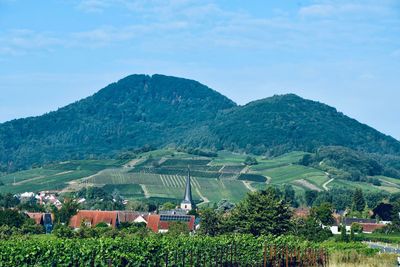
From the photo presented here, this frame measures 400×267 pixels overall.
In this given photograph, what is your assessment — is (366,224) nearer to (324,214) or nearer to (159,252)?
(324,214)

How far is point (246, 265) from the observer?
33.8 m

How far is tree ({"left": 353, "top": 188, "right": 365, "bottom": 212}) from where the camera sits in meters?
106

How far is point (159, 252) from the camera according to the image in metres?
29.7

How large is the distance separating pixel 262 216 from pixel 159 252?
2032 cm

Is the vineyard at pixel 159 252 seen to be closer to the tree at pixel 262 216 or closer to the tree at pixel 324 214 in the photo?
the tree at pixel 262 216

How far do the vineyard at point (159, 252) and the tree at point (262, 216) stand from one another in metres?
11.0

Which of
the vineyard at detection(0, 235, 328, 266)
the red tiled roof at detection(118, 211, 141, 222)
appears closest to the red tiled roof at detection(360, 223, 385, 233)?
the red tiled roof at detection(118, 211, 141, 222)

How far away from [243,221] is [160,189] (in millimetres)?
80363

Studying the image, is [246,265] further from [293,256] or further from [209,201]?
[209,201]

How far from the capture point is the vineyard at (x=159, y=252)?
26.5m

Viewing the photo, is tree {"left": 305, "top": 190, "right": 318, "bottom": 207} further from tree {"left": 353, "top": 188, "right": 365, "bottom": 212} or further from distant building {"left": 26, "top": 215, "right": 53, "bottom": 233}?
distant building {"left": 26, "top": 215, "right": 53, "bottom": 233}

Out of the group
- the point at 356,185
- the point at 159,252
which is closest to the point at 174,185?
the point at 356,185

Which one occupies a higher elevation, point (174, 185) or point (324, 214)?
point (174, 185)

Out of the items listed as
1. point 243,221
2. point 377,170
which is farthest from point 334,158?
point 243,221
